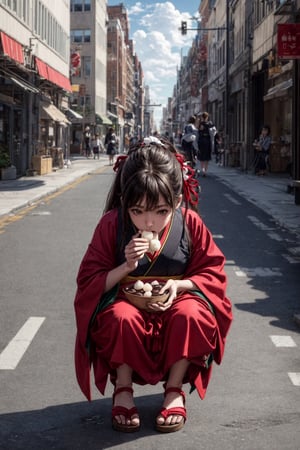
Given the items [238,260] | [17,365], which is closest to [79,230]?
[238,260]

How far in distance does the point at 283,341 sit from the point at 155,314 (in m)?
2.08

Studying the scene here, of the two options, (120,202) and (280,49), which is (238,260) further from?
(280,49)

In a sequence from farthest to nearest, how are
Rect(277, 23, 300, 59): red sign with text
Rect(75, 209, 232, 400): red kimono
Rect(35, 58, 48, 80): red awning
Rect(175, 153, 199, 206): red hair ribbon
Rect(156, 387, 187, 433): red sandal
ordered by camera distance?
Rect(35, 58, 48, 80): red awning
Rect(277, 23, 300, 59): red sign with text
Rect(175, 153, 199, 206): red hair ribbon
Rect(156, 387, 187, 433): red sandal
Rect(75, 209, 232, 400): red kimono

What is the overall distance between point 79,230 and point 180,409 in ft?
28.2

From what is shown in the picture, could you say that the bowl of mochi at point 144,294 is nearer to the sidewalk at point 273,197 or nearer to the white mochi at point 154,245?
the white mochi at point 154,245

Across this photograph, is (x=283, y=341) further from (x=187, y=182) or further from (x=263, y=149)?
(x=263, y=149)

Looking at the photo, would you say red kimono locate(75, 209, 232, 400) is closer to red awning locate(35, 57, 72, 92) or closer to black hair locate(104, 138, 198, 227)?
black hair locate(104, 138, 198, 227)

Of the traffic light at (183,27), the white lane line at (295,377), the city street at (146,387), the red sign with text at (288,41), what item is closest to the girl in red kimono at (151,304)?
the city street at (146,387)

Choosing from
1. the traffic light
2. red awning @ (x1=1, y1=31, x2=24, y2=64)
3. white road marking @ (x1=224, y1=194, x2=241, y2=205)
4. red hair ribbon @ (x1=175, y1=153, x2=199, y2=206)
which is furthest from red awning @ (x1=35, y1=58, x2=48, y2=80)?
red hair ribbon @ (x1=175, y1=153, x2=199, y2=206)

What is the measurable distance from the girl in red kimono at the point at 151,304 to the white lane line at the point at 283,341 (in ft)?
5.66

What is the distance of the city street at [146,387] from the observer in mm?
3588

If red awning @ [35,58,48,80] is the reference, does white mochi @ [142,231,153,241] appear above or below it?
below

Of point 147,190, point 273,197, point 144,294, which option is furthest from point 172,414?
point 273,197

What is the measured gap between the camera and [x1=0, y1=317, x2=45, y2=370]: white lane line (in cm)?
486
